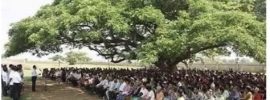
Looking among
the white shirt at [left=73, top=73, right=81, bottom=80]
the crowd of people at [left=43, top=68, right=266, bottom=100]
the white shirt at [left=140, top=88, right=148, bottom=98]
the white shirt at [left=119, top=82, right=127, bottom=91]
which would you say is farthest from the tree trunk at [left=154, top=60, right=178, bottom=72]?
the white shirt at [left=140, top=88, right=148, bottom=98]

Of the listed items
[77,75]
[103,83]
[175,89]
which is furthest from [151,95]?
[77,75]

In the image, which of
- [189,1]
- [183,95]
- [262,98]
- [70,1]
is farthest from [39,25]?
[262,98]

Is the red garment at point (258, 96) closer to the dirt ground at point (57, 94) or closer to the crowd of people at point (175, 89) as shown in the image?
the crowd of people at point (175, 89)

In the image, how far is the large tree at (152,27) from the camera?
1414cm

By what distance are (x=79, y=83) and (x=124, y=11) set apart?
131 inches

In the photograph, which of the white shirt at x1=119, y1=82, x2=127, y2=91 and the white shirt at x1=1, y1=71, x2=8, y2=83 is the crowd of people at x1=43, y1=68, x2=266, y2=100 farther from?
the white shirt at x1=1, y1=71, x2=8, y2=83

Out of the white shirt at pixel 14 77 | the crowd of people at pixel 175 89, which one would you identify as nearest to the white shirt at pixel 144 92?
the crowd of people at pixel 175 89

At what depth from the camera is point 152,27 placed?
52.3ft

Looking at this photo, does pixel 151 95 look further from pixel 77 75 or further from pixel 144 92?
pixel 77 75

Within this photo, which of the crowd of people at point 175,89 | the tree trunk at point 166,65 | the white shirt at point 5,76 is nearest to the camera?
the crowd of people at point 175,89

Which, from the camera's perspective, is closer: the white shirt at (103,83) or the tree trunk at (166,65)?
the white shirt at (103,83)

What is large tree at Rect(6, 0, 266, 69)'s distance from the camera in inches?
557

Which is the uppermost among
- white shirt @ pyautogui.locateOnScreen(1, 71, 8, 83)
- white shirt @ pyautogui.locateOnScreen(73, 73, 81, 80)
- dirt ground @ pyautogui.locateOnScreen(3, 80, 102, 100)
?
white shirt @ pyautogui.locateOnScreen(1, 71, 8, 83)

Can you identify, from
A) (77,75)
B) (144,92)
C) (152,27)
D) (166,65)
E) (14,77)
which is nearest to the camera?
(144,92)
